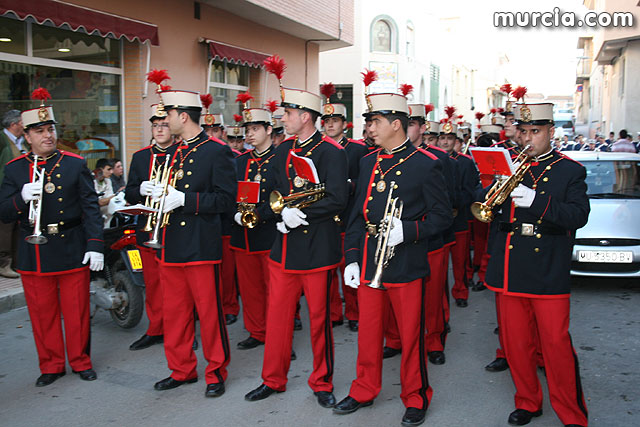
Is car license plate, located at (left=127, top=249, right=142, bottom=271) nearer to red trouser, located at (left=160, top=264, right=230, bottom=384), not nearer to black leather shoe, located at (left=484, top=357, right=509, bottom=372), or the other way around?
red trouser, located at (left=160, top=264, right=230, bottom=384)

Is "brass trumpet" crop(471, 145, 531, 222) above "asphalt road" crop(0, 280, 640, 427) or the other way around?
above

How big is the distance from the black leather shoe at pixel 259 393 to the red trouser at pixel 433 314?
1320 millimetres

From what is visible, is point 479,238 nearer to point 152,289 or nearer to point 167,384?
point 152,289

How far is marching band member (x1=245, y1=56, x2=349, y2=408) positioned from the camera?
4.59 metres

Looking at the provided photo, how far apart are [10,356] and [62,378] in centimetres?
87

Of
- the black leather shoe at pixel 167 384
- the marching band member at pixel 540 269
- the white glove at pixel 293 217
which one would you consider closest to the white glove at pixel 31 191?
the black leather shoe at pixel 167 384

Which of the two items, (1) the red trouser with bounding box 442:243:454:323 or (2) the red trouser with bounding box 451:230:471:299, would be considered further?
(2) the red trouser with bounding box 451:230:471:299

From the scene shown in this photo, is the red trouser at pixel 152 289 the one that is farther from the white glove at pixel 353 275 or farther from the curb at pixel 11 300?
the white glove at pixel 353 275

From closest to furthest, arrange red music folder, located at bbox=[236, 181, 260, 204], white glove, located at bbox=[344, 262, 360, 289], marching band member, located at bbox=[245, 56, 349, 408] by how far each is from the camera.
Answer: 1. white glove, located at bbox=[344, 262, 360, 289]
2. marching band member, located at bbox=[245, 56, 349, 408]
3. red music folder, located at bbox=[236, 181, 260, 204]

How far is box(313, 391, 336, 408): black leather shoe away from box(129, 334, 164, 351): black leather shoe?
2.08 meters

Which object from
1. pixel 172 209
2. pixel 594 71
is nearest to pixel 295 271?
pixel 172 209

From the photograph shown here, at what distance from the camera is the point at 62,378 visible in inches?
206

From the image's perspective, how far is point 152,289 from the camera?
6.18 meters

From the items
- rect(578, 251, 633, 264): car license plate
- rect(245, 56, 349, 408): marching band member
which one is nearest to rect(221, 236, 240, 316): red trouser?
rect(245, 56, 349, 408): marching band member
